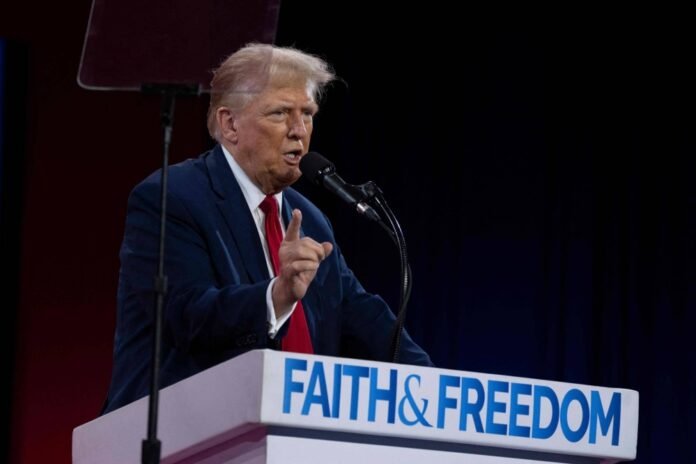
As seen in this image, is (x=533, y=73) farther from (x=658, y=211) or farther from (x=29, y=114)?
(x=29, y=114)

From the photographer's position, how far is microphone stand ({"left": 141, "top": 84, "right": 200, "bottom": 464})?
183cm

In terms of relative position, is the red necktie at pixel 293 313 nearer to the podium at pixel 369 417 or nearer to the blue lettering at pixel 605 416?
the podium at pixel 369 417

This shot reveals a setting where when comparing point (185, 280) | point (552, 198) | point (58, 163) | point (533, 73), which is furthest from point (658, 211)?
point (185, 280)

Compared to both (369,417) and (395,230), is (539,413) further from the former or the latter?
(395,230)

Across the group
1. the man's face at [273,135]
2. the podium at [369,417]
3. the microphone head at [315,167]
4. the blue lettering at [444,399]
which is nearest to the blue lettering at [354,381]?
the podium at [369,417]

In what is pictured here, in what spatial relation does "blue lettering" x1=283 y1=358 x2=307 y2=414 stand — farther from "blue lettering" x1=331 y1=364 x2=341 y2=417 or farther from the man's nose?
the man's nose

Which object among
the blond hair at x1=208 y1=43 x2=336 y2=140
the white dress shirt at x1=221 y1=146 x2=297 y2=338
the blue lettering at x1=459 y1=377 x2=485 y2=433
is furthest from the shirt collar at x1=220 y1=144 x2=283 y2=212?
the blue lettering at x1=459 y1=377 x2=485 y2=433

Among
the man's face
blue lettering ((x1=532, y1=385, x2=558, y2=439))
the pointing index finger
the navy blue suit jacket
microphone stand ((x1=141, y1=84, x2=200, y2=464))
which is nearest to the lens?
microphone stand ((x1=141, y1=84, x2=200, y2=464))

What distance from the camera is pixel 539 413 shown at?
6.77 feet

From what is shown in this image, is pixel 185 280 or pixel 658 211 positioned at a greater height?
pixel 658 211

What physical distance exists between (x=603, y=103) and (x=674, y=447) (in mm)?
1320

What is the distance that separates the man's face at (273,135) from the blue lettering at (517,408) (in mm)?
951

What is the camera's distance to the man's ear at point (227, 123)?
292cm

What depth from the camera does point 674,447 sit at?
4.80 meters
